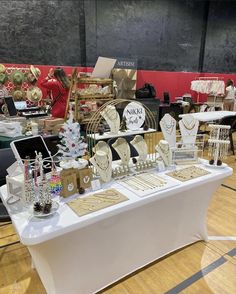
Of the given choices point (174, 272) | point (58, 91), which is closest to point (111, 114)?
point (174, 272)

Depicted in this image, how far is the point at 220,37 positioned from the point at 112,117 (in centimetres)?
802

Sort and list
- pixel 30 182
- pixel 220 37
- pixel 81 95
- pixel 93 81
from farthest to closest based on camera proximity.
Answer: pixel 220 37, pixel 93 81, pixel 81 95, pixel 30 182

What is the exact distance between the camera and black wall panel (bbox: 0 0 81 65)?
489cm

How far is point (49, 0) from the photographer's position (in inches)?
207

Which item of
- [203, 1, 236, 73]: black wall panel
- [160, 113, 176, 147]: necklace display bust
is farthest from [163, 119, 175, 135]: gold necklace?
[203, 1, 236, 73]: black wall panel

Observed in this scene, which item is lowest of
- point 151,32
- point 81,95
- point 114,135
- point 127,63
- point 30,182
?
point 30,182

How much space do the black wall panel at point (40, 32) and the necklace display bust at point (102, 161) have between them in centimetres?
438

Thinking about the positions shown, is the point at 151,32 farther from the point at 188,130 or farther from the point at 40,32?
the point at 188,130

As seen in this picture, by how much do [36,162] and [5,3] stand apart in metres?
4.86

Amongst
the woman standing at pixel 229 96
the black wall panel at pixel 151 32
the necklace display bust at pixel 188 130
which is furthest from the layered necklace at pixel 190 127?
the woman standing at pixel 229 96

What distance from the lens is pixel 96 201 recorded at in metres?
1.36

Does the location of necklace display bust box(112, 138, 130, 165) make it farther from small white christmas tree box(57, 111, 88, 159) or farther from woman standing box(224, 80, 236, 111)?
woman standing box(224, 80, 236, 111)

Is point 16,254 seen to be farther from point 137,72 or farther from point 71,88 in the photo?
point 137,72

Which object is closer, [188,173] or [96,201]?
[96,201]
